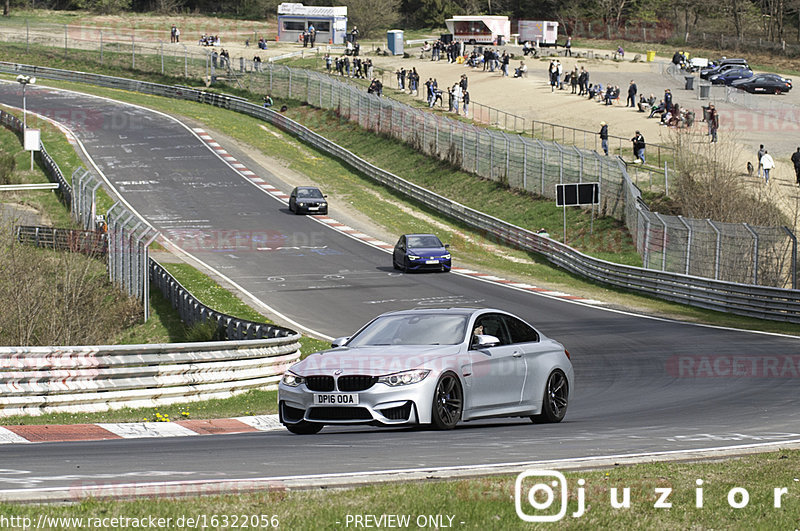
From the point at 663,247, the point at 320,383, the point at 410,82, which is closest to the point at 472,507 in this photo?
the point at 320,383

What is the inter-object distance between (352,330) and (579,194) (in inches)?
656

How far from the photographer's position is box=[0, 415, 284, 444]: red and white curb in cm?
1202

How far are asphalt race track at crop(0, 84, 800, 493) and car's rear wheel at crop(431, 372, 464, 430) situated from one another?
21 centimetres

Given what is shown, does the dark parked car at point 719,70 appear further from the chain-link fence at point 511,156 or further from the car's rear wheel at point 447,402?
the car's rear wheel at point 447,402

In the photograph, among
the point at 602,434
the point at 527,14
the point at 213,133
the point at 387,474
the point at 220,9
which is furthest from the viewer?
the point at 220,9

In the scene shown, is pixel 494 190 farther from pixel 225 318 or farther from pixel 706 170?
pixel 225 318

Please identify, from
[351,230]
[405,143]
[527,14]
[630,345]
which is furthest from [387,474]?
[527,14]

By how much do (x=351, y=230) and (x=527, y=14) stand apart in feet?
288

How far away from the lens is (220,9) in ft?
457

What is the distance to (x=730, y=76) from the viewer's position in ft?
260

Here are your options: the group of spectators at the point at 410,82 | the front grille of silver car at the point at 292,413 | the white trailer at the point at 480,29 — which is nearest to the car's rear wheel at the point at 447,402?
the front grille of silver car at the point at 292,413

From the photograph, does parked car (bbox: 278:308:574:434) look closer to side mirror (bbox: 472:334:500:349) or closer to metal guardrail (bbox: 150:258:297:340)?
side mirror (bbox: 472:334:500:349)

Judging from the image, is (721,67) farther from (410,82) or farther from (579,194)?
(579,194)

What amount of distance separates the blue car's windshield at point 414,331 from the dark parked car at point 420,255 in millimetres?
25389
